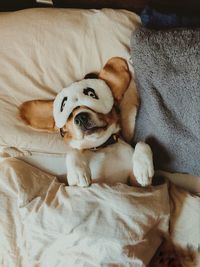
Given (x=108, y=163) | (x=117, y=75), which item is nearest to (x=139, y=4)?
(x=117, y=75)

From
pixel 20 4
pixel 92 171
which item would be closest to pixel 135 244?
pixel 92 171

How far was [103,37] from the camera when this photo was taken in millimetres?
1196

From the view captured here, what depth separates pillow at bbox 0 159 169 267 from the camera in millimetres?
1054

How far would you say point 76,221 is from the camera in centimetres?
108

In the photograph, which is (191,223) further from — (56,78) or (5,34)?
(5,34)

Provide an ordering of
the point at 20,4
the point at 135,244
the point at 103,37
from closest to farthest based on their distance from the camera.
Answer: the point at 135,244
the point at 103,37
the point at 20,4

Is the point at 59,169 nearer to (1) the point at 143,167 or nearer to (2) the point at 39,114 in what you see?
(2) the point at 39,114

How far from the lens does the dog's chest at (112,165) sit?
3.93 ft

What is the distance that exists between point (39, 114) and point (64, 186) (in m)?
0.25

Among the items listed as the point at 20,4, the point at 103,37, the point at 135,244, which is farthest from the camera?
the point at 20,4

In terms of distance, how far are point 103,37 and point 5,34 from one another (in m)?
0.35

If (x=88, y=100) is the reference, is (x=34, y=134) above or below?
below

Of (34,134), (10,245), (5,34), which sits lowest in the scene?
(10,245)

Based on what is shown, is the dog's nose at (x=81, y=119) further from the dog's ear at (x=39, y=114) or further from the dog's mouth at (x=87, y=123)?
the dog's ear at (x=39, y=114)
